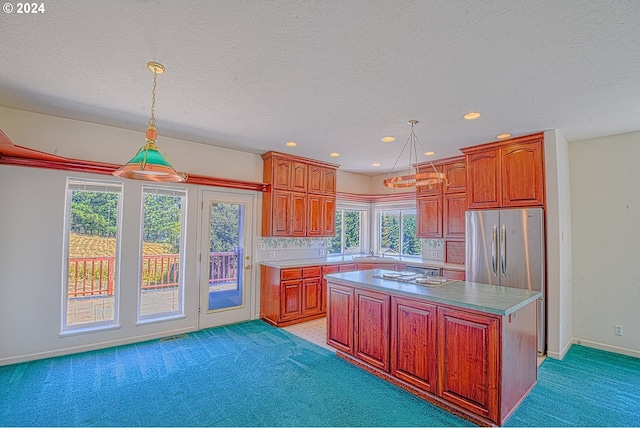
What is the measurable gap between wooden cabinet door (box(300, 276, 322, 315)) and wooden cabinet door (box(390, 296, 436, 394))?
6.95 ft

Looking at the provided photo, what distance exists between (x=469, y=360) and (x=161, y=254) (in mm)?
3861

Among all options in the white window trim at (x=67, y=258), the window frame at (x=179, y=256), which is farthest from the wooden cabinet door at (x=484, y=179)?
the white window trim at (x=67, y=258)

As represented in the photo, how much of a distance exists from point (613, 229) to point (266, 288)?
4763 mm

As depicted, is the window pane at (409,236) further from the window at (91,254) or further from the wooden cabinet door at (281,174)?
the window at (91,254)

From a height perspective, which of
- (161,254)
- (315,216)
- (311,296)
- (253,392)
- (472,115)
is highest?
(472,115)

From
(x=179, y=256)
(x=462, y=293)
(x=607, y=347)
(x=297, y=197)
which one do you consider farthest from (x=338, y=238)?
(x=607, y=347)

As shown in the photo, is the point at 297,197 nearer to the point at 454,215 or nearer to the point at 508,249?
the point at 454,215

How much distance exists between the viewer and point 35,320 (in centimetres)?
331

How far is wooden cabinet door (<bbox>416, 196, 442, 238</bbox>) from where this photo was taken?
5.22 metres

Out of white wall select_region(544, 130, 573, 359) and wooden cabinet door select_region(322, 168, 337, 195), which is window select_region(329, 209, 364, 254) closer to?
wooden cabinet door select_region(322, 168, 337, 195)

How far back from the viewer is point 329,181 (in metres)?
5.68

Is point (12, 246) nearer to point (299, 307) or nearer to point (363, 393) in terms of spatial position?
point (299, 307)

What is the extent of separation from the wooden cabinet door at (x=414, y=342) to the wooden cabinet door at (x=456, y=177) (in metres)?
2.89

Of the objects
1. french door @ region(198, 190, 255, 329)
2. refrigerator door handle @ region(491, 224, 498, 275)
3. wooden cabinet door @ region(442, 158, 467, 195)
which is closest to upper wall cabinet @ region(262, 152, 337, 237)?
french door @ region(198, 190, 255, 329)
